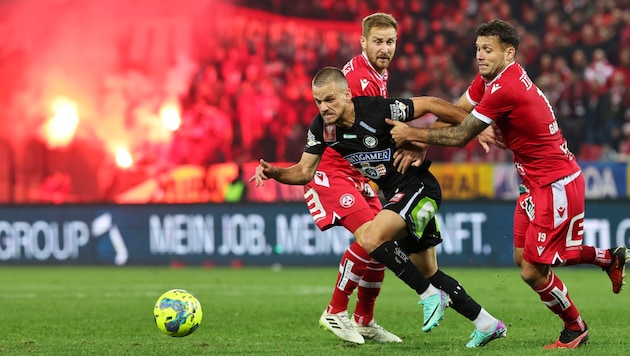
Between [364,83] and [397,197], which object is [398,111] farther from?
[364,83]

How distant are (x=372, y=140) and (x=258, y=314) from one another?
3274 millimetres

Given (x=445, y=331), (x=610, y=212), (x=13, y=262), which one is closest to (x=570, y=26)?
(x=610, y=212)

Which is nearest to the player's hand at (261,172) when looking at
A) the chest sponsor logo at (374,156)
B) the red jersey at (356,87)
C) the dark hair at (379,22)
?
the chest sponsor logo at (374,156)

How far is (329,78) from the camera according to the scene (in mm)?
7336

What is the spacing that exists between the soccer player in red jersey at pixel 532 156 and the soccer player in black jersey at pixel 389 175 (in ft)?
0.81

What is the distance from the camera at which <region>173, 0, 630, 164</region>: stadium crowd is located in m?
18.8

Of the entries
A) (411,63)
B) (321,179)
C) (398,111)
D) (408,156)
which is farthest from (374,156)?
(411,63)

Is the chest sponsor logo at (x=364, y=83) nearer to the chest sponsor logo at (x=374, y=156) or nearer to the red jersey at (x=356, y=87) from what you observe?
the red jersey at (x=356, y=87)

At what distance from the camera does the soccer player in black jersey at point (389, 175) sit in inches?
287

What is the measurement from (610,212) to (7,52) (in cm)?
1559

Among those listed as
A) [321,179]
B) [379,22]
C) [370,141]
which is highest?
[379,22]

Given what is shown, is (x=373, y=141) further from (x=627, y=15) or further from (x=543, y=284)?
(x=627, y=15)

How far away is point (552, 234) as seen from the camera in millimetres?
7234

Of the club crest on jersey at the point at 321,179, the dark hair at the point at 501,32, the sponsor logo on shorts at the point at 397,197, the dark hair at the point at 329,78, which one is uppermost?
the dark hair at the point at 501,32
